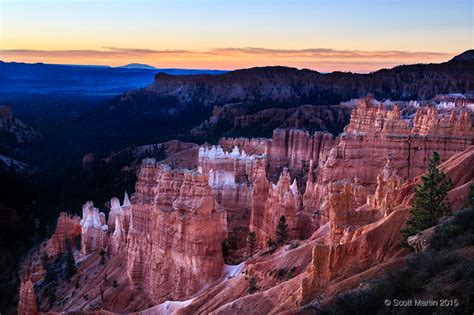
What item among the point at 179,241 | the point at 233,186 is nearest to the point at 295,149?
the point at 233,186

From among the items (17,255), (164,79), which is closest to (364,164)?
(17,255)

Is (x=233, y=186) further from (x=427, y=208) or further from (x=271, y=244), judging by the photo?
(x=427, y=208)

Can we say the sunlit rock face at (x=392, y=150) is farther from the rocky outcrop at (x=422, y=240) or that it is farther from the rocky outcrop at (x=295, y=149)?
the rocky outcrop at (x=422, y=240)

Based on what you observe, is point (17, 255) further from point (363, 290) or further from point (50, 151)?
point (50, 151)

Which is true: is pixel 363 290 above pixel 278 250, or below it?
above

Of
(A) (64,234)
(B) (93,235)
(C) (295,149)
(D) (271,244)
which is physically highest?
(C) (295,149)

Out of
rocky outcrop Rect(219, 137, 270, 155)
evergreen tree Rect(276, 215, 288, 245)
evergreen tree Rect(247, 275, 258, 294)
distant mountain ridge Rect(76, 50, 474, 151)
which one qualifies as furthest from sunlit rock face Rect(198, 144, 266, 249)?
distant mountain ridge Rect(76, 50, 474, 151)

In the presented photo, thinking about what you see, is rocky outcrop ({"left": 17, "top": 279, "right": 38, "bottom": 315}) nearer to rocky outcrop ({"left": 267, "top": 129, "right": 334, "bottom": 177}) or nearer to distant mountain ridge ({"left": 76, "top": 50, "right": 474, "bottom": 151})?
rocky outcrop ({"left": 267, "top": 129, "right": 334, "bottom": 177})
